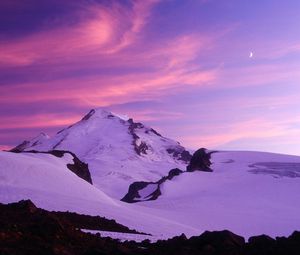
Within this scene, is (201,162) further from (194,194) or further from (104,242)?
(104,242)

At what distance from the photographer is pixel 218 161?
8625 centimetres

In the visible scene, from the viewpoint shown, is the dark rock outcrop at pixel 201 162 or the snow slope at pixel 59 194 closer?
the snow slope at pixel 59 194

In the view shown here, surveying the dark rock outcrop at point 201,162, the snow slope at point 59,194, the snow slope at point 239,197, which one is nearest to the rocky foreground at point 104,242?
the snow slope at point 59,194

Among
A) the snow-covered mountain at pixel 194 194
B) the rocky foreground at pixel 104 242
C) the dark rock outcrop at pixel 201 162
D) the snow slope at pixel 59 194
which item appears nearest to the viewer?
the rocky foreground at pixel 104 242

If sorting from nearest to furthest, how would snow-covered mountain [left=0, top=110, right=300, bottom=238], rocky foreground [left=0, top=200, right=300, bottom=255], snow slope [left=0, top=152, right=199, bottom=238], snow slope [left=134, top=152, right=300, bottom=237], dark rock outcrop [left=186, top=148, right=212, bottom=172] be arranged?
rocky foreground [left=0, top=200, right=300, bottom=255]
snow slope [left=0, top=152, right=199, bottom=238]
snow-covered mountain [left=0, top=110, right=300, bottom=238]
snow slope [left=134, top=152, right=300, bottom=237]
dark rock outcrop [left=186, top=148, right=212, bottom=172]

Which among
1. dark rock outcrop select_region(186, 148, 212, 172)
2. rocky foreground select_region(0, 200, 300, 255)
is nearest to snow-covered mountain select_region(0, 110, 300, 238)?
dark rock outcrop select_region(186, 148, 212, 172)

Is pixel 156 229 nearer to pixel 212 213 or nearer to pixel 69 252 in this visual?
pixel 69 252

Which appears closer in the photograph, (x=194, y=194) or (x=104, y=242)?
(x=104, y=242)

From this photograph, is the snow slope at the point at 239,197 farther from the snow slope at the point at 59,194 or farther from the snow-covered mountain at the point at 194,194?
the snow slope at the point at 59,194

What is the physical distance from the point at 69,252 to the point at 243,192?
54206 millimetres

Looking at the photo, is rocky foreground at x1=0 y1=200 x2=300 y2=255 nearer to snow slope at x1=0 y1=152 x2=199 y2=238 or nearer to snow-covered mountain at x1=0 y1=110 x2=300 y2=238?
snow slope at x1=0 y1=152 x2=199 y2=238

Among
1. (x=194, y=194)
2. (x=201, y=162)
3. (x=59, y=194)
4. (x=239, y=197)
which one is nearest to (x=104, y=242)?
(x=59, y=194)

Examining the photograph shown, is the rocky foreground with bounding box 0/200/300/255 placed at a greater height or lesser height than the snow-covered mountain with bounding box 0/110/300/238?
lesser

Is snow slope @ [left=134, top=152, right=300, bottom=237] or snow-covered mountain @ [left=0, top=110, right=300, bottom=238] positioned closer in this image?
snow-covered mountain @ [left=0, top=110, right=300, bottom=238]
